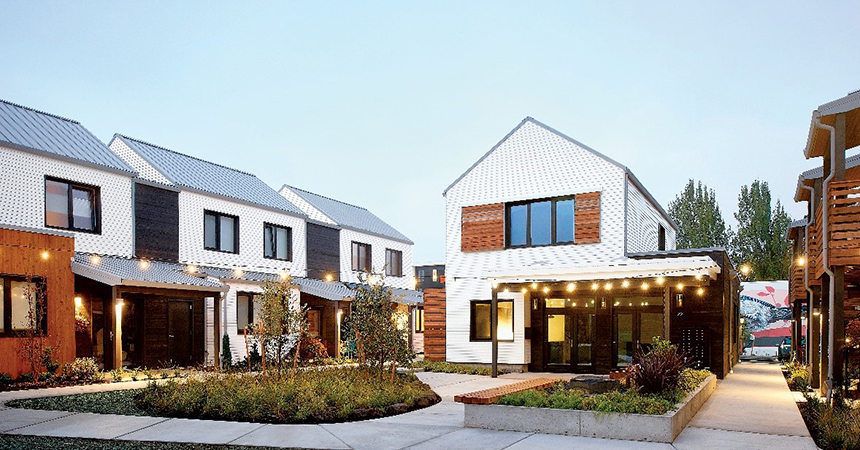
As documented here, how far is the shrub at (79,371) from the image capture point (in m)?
15.7

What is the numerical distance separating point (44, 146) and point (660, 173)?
154m

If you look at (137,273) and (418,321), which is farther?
(418,321)

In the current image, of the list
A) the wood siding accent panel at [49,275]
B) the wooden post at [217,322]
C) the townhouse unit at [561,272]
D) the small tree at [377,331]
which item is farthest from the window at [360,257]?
the small tree at [377,331]

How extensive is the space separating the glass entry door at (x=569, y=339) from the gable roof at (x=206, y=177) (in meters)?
11.4

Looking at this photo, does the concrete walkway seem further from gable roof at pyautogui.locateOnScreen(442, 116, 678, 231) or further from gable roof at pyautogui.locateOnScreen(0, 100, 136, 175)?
gable roof at pyautogui.locateOnScreen(442, 116, 678, 231)

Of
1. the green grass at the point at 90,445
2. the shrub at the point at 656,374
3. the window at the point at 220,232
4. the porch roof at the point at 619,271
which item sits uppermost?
the window at the point at 220,232

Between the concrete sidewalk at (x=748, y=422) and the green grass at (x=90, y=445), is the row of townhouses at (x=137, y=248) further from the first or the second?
the concrete sidewalk at (x=748, y=422)

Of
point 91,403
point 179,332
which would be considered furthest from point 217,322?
point 91,403

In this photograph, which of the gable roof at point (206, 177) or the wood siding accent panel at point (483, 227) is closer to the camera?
→ the wood siding accent panel at point (483, 227)

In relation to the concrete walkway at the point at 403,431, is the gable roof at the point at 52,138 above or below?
above

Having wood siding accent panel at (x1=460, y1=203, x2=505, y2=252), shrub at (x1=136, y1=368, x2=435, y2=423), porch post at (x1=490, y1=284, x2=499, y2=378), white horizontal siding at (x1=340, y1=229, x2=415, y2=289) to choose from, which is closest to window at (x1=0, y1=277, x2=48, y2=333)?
shrub at (x1=136, y1=368, x2=435, y2=423)

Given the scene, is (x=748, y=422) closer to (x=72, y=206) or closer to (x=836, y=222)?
(x=836, y=222)

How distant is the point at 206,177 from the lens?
2445 cm

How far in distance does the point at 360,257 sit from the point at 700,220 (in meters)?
30.5
